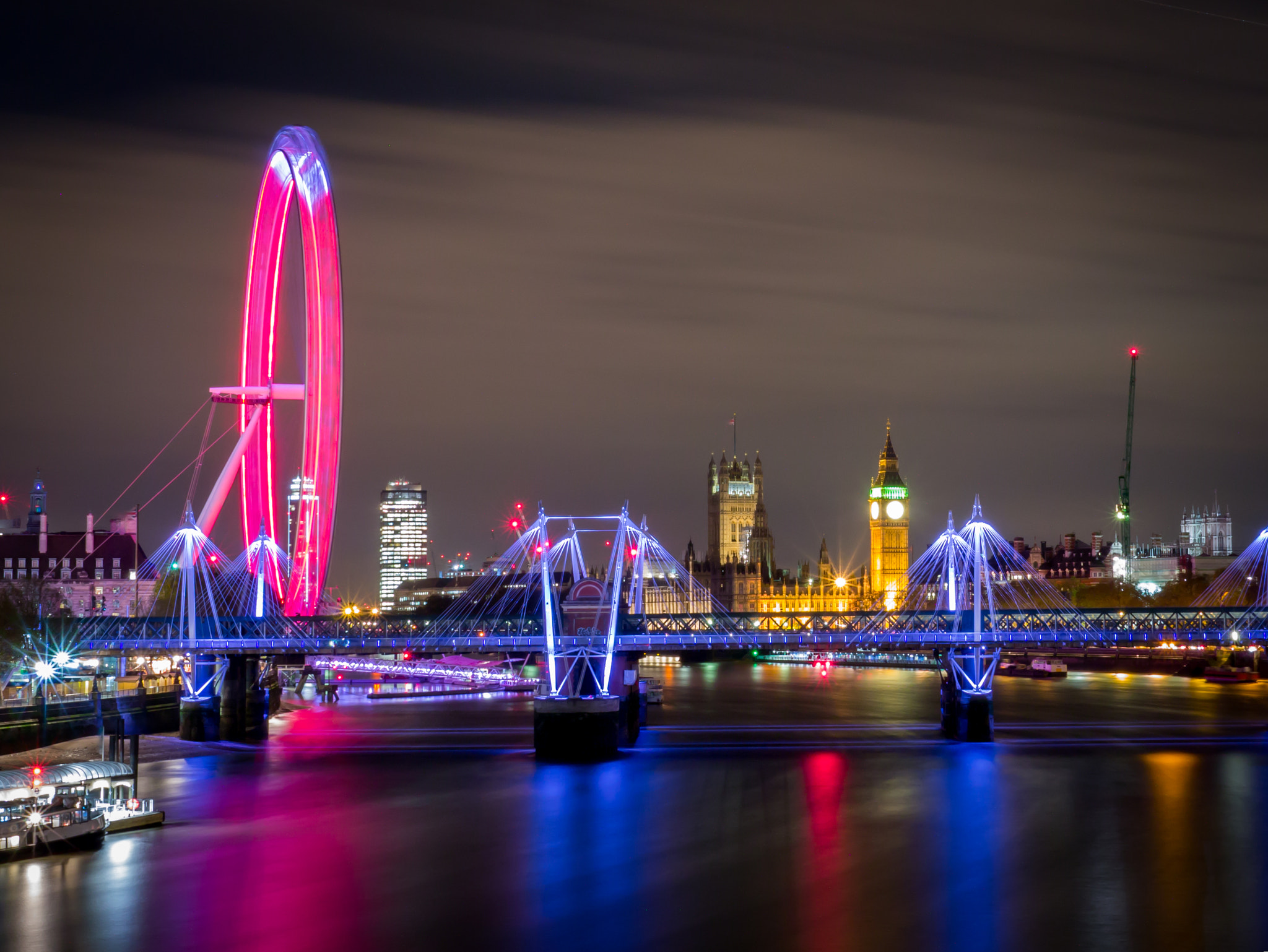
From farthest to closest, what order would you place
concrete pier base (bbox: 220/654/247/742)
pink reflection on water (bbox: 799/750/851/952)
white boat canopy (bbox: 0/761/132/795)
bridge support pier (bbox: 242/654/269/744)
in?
bridge support pier (bbox: 242/654/269/744)
concrete pier base (bbox: 220/654/247/742)
white boat canopy (bbox: 0/761/132/795)
pink reflection on water (bbox: 799/750/851/952)

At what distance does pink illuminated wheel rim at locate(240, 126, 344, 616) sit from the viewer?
44344 mm

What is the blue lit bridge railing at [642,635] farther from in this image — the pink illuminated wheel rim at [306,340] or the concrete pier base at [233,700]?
the pink illuminated wheel rim at [306,340]

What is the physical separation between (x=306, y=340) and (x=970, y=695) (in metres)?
26.5

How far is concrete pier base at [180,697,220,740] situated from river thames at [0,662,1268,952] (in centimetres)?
277

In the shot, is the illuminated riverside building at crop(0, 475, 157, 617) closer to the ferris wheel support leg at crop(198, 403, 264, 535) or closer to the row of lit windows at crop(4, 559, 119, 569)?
the row of lit windows at crop(4, 559, 119, 569)

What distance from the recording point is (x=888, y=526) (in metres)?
181

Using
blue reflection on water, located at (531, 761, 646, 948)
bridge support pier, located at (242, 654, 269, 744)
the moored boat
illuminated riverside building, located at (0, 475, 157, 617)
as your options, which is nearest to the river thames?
blue reflection on water, located at (531, 761, 646, 948)

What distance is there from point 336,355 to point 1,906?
20731mm

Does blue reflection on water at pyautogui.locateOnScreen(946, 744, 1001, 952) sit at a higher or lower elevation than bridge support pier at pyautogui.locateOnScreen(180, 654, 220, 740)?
lower

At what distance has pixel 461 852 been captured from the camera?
112ft

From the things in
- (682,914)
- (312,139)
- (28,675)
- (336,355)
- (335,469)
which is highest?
(312,139)

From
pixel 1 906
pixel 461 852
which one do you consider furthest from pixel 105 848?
pixel 461 852

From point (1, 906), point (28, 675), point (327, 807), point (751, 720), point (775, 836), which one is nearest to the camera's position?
point (1, 906)

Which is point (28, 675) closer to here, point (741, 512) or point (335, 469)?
point (335, 469)
